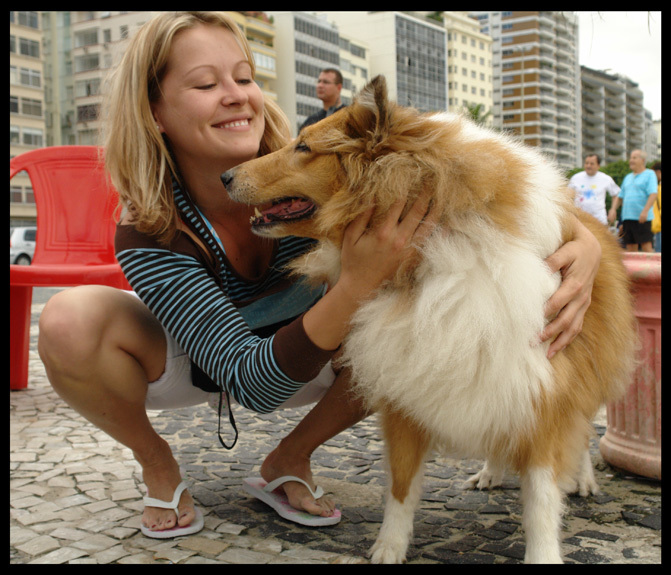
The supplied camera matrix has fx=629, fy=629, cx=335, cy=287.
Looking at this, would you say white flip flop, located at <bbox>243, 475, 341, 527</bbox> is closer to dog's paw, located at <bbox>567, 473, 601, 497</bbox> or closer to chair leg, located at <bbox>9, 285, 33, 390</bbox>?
dog's paw, located at <bbox>567, 473, 601, 497</bbox>

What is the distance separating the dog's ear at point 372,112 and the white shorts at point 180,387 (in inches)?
37.9

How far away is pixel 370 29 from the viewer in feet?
→ 272

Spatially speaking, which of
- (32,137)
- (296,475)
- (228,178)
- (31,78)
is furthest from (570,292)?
(31,78)

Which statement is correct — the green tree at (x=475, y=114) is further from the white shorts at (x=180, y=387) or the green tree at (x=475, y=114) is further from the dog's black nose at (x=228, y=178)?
the white shorts at (x=180, y=387)

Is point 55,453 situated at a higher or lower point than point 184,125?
A: lower

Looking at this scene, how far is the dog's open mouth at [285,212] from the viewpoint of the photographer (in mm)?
1930

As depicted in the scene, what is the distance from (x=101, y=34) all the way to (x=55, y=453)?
187ft

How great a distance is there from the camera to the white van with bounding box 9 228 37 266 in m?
23.0

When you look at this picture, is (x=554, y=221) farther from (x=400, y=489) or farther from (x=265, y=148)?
(x=265, y=148)

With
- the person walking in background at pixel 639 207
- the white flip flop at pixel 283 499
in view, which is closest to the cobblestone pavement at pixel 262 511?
the white flip flop at pixel 283 499

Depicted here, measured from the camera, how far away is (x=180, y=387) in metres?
2.40

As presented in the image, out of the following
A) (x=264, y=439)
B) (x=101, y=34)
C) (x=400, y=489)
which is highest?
(x=101, y=34)

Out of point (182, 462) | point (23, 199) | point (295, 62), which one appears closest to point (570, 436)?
point (182, 462)

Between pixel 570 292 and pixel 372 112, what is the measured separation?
761 millimetres
